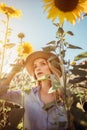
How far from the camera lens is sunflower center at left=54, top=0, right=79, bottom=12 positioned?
7.47ft

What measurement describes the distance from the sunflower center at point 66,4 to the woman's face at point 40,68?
3.88ft

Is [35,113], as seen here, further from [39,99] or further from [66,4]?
[66,4]

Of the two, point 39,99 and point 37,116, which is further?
point 39,99

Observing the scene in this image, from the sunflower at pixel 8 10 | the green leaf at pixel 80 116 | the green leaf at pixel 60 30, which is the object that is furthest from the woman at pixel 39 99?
the green leaf at pixel 80 116

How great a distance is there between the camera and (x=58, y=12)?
2355mm

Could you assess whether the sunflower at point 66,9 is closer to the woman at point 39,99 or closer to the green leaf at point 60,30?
the green leaf at point 60,30

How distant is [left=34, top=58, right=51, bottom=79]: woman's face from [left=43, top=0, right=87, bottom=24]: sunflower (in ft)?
3.65

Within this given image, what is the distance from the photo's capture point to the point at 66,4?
231 cm

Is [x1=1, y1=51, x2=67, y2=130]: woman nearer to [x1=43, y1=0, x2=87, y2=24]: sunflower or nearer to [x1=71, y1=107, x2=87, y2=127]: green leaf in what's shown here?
[x1=43, y1=0, x2=87, y2=24]: sunflower

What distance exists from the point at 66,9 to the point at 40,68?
4.03ft

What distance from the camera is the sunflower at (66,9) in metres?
2.31

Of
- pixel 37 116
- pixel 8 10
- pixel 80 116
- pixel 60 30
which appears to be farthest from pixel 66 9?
pixel 37 116

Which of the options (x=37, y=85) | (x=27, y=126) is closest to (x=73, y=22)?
(x=27, y=126)

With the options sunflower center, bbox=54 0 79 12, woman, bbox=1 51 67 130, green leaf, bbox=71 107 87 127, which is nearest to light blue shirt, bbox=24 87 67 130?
woman, bbox=1 51 67 130
